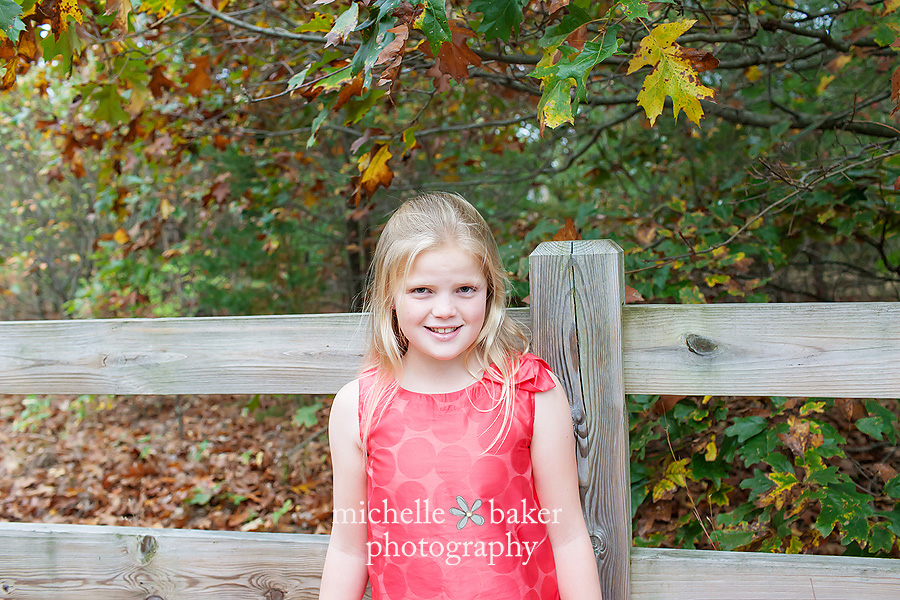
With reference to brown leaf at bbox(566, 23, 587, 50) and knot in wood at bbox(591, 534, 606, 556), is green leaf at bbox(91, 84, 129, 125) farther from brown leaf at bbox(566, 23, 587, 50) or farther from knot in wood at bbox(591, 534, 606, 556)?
knot in wood at bbox(591, 534, 606, 556)

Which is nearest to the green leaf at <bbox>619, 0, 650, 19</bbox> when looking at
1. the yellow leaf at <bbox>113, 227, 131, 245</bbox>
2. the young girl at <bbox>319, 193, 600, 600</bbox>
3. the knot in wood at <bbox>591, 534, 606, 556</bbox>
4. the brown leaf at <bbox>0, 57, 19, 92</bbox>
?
the young girl at <bbox>319, 193, 600, 600</bbox>

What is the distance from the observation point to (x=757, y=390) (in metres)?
1.45

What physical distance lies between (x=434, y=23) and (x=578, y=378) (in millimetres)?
850

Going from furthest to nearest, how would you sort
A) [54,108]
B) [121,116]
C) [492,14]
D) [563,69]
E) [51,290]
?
[51,290] < [54,108] < [121,116] < [492,14] < [563,69]

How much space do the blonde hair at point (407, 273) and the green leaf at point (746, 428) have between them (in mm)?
793

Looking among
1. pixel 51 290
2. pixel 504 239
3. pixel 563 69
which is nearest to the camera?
pixel 563 69

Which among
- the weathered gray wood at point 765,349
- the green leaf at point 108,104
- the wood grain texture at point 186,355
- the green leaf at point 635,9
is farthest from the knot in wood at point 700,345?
the green leaf at point 108,104

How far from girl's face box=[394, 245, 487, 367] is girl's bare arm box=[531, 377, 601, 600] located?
0.75ft

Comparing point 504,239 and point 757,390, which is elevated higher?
point 504,239

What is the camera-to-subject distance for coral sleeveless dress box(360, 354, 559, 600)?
4.64ft

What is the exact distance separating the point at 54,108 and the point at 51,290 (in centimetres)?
260

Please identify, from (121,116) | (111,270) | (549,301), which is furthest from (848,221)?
(111,270)

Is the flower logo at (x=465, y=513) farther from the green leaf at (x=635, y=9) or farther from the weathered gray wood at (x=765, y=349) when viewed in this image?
the green leaf at (x=635, y=9)

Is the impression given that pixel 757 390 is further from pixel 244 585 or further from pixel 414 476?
pixel 244 585
